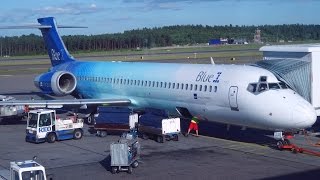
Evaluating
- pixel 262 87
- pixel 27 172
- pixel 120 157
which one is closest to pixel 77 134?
pixel 120 157

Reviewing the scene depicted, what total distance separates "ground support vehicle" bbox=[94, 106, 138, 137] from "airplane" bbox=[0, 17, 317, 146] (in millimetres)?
2092

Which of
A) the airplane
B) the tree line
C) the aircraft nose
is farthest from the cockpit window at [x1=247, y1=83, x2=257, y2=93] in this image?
the tree line

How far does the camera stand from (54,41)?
3719 centimetres

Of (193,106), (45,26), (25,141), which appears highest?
(45,26)

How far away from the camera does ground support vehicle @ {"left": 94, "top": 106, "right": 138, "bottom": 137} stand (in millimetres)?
25766

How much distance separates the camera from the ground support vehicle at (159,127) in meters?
24.1

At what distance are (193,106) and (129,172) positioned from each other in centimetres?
733

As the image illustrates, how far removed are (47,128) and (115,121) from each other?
3377mm

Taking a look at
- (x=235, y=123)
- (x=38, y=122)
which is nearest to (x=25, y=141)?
(x=38, y=122)

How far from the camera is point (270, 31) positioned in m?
183

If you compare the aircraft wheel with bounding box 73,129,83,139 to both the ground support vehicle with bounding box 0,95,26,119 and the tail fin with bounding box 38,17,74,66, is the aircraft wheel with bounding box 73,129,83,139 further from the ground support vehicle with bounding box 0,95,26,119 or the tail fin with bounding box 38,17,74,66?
the tail fin with bounding box 38,17,74,66

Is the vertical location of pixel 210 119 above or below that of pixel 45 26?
below

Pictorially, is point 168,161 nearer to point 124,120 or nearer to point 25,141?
point 124,120

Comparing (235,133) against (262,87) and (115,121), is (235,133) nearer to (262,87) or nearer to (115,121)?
(262,87)
